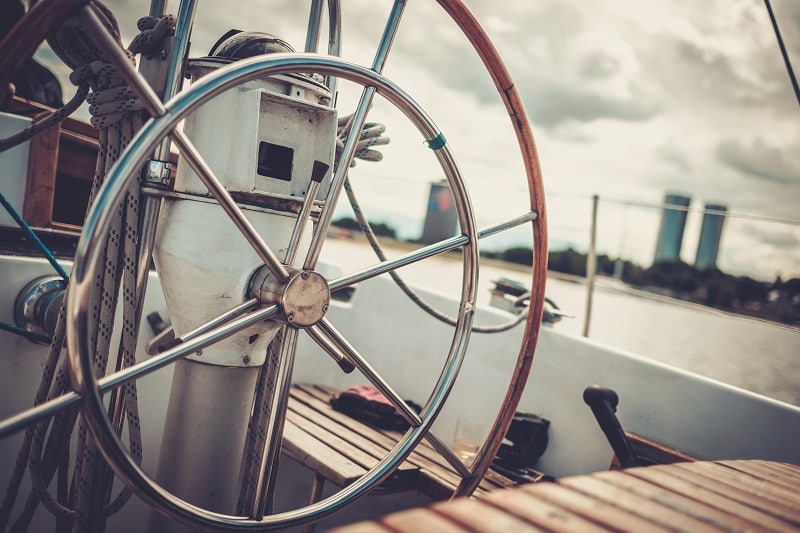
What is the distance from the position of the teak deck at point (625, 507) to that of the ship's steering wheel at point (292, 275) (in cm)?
36

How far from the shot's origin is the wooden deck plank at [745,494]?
735 millimetres

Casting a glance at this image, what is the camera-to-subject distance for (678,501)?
71 centimetres

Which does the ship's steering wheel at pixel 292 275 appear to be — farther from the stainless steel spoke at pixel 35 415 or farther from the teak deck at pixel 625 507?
the teak deck at pixel 625 507

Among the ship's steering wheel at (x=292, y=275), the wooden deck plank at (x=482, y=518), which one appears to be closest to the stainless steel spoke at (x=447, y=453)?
the ship's steering wheel at (x=292, y=275)

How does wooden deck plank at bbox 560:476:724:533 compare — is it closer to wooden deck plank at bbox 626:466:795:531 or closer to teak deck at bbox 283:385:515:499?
wooden deck plank at bbox 626:466:795:531

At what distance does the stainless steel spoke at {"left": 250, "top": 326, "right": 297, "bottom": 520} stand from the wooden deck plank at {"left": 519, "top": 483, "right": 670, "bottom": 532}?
0.43m

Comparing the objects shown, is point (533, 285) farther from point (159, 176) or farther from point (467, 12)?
point (159, 176)

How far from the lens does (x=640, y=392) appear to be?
1.53m

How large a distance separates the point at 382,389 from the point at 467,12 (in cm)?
70

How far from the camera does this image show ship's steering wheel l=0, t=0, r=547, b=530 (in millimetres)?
655

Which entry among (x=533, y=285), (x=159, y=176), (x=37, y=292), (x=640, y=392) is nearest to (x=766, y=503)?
(x=533, y=285)

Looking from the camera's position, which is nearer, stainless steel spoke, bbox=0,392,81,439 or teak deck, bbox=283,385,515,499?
stainless steel spoke, bbox=0,392,81,439

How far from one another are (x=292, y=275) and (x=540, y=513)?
482mm

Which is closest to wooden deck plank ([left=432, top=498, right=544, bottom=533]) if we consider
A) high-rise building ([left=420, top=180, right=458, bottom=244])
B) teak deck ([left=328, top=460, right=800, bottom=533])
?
teak deck ([left=328, top=460, right=800, bottom=533])
